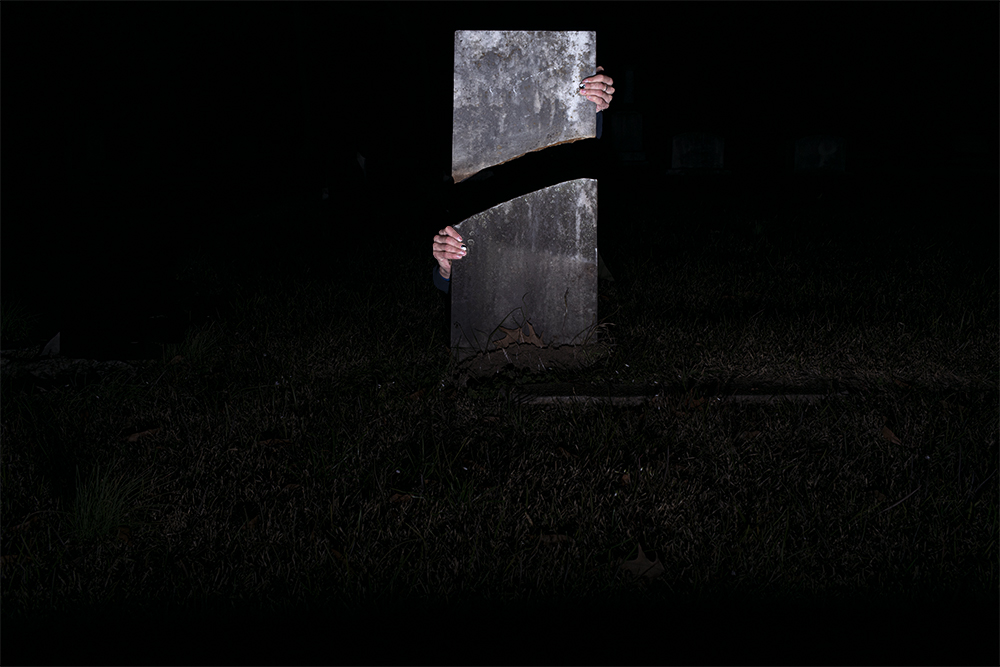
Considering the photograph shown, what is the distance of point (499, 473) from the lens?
8.64ft

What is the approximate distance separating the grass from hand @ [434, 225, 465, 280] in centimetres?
49

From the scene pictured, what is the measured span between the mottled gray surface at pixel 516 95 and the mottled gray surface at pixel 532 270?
279 mm

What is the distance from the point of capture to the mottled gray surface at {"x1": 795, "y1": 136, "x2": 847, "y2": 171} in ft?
39.6

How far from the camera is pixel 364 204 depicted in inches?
309

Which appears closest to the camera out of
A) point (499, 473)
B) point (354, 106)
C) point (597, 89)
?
point (499, 473)

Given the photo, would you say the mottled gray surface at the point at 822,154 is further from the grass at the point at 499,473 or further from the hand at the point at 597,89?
the hand at the point at 597,89

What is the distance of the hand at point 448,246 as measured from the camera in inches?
141

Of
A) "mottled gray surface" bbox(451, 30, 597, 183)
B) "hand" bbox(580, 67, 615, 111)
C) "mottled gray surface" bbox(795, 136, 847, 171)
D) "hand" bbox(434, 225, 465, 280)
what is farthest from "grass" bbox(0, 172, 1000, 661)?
"mottled gray surface" bbox(795, 136, 847, 171)

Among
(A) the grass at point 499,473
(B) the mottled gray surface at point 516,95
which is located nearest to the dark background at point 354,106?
(B) the mottled gray surface at point 516,95

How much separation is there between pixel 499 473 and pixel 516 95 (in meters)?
1.96

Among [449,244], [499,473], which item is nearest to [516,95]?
[449,244]

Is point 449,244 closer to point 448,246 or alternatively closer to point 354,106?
point 448,246

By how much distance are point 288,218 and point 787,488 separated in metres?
6.35

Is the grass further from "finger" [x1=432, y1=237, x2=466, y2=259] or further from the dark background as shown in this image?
the dark background
